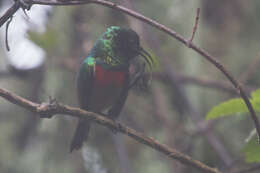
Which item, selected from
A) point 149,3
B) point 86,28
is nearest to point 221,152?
point 86,28

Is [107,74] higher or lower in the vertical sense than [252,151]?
lower

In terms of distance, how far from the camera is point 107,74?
2.53 metres

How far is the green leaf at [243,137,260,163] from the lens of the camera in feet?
4.60

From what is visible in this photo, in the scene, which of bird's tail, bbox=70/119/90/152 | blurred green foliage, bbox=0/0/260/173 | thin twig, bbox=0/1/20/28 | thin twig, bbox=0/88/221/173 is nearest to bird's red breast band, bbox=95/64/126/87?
bird's tail, bbox=70/119/90/152

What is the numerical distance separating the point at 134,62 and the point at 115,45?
168 millimetres

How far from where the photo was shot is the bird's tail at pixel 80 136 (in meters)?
2.39

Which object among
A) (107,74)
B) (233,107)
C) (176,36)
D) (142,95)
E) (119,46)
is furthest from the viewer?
(142,95)

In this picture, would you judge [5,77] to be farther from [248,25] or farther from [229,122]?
[248,25]

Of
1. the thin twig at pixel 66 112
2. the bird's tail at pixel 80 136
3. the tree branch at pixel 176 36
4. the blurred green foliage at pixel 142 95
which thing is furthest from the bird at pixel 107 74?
the tree branch at pixel 176 36

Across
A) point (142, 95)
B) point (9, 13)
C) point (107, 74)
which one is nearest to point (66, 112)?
point (9, 13)

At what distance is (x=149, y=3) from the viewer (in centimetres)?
431

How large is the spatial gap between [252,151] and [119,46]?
3.81ft

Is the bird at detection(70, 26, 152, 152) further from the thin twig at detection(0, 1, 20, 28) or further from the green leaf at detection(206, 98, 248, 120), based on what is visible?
the thin twig at detection(0, 1, 20, 28)

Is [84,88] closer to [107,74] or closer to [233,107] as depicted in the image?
[107,74]
